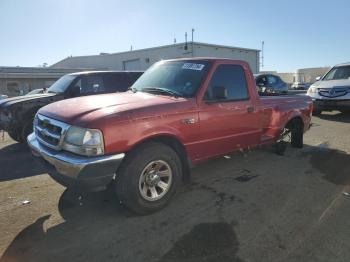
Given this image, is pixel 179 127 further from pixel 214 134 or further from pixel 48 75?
pixel 48 75

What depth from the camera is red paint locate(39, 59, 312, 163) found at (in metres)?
3.60

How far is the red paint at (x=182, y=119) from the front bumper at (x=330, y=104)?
6.30 m

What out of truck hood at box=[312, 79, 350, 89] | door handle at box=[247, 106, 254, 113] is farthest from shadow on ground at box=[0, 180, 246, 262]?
truck hood at box=[312, 79, 350, 89]

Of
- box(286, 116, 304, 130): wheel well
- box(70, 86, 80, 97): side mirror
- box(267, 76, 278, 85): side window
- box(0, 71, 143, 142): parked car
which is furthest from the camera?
box(267, 76, 278, 85): side window

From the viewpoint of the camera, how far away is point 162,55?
3641 cm

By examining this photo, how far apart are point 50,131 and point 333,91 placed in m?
10.6

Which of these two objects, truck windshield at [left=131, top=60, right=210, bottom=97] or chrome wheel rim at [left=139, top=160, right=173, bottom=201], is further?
truck windshield at [left=131, top=60, right=210, bottom=97]

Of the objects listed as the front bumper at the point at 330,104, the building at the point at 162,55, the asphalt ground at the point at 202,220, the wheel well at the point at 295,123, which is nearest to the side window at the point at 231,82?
the asphalt ground at the point at 202,220

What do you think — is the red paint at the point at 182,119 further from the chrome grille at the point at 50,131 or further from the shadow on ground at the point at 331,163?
the shadow on ground at the point at 331,163

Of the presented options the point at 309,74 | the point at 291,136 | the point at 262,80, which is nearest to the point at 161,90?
the point at 291,136

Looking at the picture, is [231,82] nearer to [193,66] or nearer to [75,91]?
[193,66]

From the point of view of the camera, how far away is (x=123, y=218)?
3914 mm

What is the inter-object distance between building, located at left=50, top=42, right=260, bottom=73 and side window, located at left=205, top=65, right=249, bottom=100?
93.1 feet

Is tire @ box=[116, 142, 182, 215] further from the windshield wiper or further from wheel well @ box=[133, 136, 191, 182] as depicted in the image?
the windshield wiper
